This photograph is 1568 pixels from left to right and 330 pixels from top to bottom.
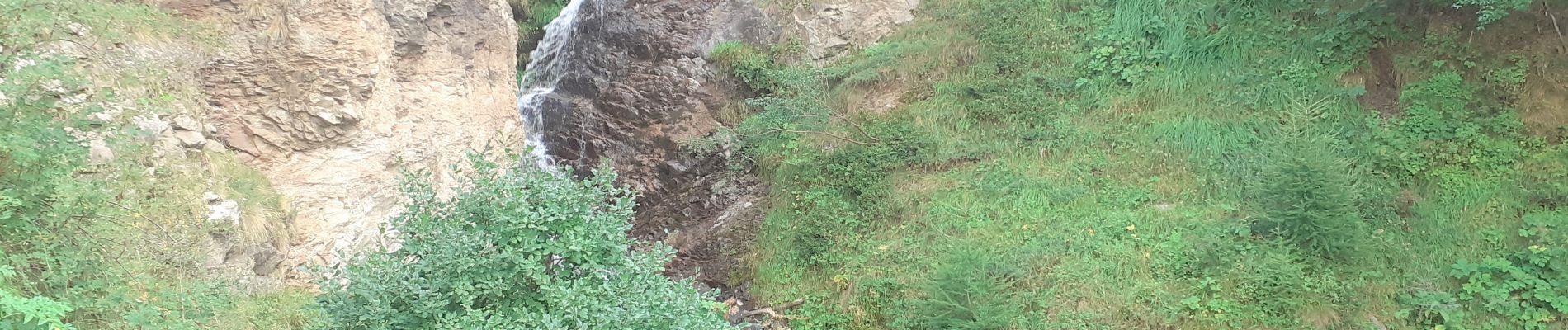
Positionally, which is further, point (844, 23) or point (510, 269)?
point (844, 23)

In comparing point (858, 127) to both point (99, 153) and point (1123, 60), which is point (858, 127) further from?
point (99, 153)

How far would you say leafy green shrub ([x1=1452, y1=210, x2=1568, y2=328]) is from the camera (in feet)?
18.8

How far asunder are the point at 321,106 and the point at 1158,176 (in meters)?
7.50

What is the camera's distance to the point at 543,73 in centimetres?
1310

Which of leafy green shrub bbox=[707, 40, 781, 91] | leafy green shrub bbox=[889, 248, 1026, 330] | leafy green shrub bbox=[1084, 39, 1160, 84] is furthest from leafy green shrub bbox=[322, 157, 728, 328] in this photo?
leafy green shrub bbox=[707, 40, 781, 91]

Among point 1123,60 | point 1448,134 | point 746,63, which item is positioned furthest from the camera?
point 746,63

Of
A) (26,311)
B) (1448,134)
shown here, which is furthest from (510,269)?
(1448,134)

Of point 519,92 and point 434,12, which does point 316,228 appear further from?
point 519,92

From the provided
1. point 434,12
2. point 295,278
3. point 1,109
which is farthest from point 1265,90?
point 1,109

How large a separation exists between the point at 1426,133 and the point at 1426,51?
0.95 meters

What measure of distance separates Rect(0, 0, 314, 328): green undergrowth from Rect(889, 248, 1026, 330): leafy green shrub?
172 inches

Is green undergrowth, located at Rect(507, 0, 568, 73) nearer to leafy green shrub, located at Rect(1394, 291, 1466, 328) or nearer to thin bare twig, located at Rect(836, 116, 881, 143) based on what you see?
thin bare twig, located at Rect(836, 116, 881, 143)

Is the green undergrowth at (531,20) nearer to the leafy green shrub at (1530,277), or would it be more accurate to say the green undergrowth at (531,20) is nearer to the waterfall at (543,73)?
the waterfall at (543,73)

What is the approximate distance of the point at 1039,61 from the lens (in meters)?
10.0
